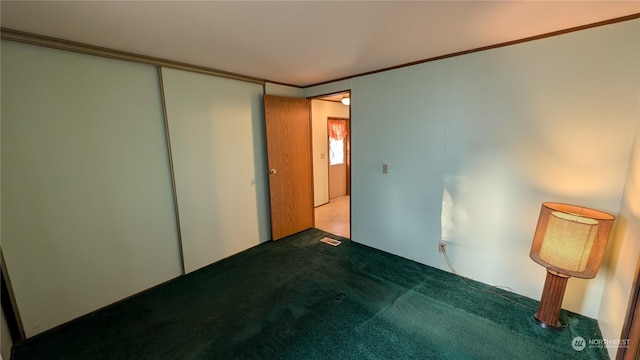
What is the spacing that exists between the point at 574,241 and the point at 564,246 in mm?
64

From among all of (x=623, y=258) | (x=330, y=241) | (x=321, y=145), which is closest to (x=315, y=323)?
(x=330, y=241)

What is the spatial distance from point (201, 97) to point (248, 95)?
2.00 ft

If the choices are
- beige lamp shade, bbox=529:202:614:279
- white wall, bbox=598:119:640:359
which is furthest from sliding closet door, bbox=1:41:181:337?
white wall, bbox=598:119:640:359

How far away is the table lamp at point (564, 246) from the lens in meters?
1.66

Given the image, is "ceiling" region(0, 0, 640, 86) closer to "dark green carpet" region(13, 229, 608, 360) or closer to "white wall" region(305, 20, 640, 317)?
"white wall" region(305, 20, 640, 317)

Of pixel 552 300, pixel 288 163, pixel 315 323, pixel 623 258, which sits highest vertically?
pixel 288 163

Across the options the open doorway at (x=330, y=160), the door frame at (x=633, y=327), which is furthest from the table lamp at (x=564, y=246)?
the open doorway at (x=330, y=160)

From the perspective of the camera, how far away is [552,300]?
6.18 feet

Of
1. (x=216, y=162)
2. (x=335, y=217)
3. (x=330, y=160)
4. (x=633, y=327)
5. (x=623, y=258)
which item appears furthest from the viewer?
(x=330, y=160)

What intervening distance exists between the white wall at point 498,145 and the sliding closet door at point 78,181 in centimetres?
235

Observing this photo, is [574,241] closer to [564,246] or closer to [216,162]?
[564,246]

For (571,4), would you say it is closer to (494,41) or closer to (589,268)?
(494,41)

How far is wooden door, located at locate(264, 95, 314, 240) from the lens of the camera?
3.40m

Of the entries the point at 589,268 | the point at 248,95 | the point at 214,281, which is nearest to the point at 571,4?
the point at 589,268
